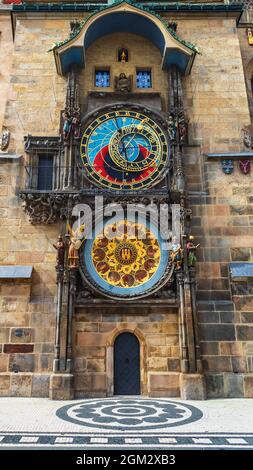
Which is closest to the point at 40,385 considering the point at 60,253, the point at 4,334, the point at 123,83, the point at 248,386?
the point at 4,334

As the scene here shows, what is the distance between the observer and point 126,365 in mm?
11297

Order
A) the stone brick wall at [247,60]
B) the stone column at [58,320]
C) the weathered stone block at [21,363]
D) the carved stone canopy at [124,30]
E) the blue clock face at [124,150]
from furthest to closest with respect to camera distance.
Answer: the stone brick wall at [247,60] → the carved stone canopy at [124,30] → the blue clock face at [124,150] → the weathered stone block at [21,363] → the stone column at [58,320]

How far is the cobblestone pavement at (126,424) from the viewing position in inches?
227

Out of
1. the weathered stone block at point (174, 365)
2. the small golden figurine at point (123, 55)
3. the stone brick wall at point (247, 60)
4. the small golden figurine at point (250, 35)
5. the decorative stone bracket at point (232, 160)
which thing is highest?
the small golden figurine at point (250, 35)

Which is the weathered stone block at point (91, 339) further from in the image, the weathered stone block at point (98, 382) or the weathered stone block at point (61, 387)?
the weathered stone block at point (61, 387)

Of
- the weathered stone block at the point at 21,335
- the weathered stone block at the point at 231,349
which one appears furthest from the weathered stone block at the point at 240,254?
the weathered stone block at the point at 21,335

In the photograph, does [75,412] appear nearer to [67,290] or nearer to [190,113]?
[67,290]

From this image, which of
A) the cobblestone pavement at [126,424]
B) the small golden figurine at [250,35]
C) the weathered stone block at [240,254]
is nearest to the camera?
the cobblestone pavement at [126,424]

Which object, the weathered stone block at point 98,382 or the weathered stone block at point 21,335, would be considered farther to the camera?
the weathered stone block at point 21,335

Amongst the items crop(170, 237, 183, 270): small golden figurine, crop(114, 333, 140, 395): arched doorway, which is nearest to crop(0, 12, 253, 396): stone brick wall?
crop(114, 333, 140, 395): arched doorway

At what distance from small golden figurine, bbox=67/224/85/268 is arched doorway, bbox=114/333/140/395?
2624mm

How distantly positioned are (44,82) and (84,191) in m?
5.02

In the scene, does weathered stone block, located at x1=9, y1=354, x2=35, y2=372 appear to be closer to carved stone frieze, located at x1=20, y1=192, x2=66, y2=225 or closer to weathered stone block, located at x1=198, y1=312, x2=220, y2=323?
carved stone frieze, located at x1=20, y1=192, x2=66, y2=225

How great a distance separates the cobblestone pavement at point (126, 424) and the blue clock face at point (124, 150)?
686 centimetres
